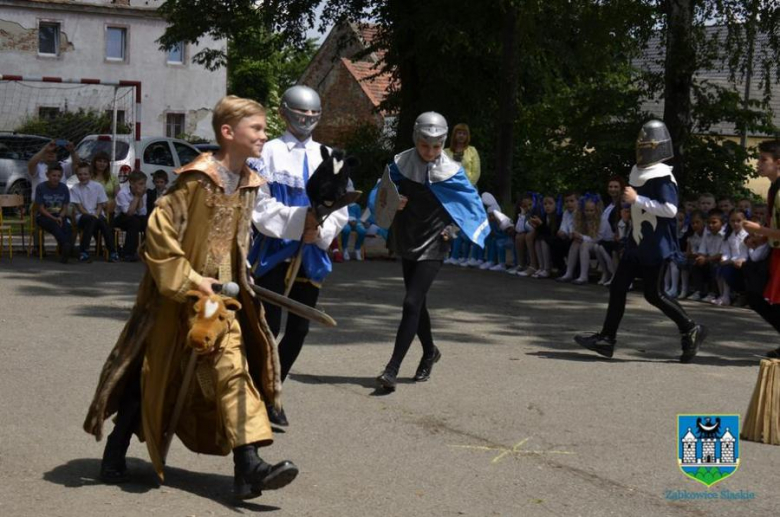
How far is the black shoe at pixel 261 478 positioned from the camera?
5.67 m

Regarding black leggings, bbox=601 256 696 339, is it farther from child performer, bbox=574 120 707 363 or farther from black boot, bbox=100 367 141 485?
black boot, bbox=100 367 141 485

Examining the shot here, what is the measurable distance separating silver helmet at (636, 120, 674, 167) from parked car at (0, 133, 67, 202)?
19.9 metres

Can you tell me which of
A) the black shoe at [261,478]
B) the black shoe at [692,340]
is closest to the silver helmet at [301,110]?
the black shoe at [261,478]

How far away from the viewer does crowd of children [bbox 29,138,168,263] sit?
17.7 m

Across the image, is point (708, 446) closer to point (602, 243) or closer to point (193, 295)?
point (193, 295)

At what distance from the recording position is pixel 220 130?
238 inches

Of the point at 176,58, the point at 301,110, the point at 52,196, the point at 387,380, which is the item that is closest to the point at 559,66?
the point at 52,196

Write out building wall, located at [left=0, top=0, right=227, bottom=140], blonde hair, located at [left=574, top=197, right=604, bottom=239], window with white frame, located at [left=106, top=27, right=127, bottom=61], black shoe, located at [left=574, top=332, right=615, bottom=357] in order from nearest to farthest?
black shoe, located at [left=574, top=332, right=615, bottom=357] → blonde hair, located at [left=574, top=197, right=604, bottom=239] → building wall, located at [left=0, top=0, right=227, bottom=140] → window with white frame, located at [left=106, top=27, right=127, bottom=61]

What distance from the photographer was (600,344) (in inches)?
412

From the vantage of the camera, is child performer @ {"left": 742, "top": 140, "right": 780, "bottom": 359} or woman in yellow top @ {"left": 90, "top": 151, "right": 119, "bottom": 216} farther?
woman in yellow top @ {"left": 90, "top": 151, "right": 119, "bottom": 216}

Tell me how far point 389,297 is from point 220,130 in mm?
8451

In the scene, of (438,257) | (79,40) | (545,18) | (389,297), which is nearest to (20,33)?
(79,40)

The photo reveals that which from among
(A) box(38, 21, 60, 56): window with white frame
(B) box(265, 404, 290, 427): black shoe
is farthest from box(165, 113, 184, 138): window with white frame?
(B) box(265, 404, 290, 427): black shoe

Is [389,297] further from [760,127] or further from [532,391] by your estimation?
[760,127]
